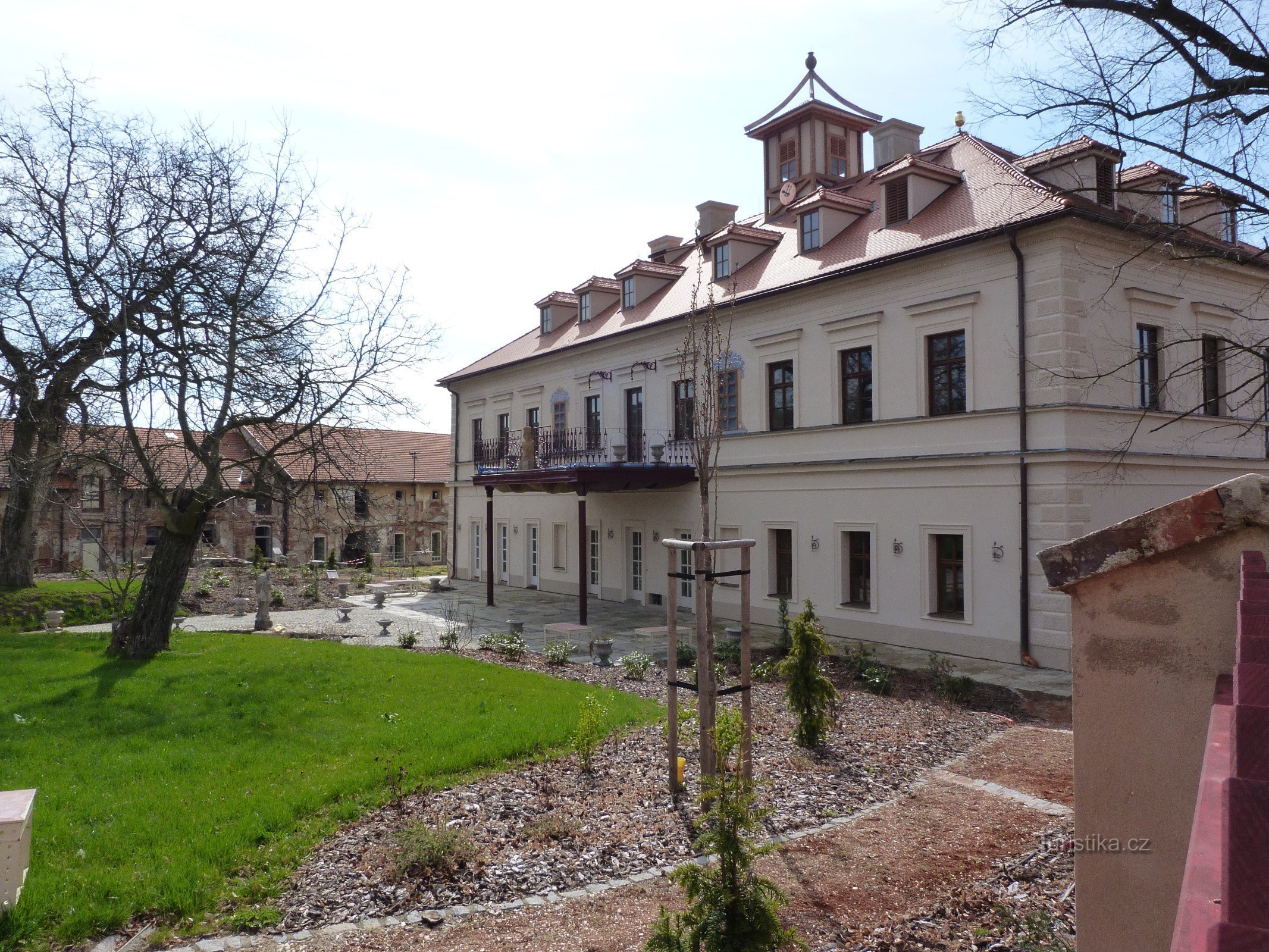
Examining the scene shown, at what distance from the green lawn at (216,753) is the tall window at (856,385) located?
898cm

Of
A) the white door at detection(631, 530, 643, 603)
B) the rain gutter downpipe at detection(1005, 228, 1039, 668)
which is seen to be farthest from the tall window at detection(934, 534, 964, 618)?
the white door at detection(631, 530, 643, 603)

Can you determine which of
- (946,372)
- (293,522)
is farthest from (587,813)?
(293,522)

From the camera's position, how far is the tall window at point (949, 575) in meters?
16.1

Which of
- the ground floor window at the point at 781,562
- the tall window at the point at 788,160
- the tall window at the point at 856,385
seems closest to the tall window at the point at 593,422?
the ground floor window at the point at 781,562

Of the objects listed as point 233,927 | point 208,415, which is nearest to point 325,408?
point 208,415

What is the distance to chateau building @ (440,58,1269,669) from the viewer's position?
1464 cm

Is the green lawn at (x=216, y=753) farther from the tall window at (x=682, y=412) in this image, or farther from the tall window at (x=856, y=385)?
the tall window at (x=682, y=412)

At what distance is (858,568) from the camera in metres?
18.0

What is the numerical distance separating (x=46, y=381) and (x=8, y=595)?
20.8 feet

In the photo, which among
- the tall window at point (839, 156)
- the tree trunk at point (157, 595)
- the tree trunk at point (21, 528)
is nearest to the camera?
the tree trunk at point (157, 595)

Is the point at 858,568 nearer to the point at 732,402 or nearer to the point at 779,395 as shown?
the point at 779,395

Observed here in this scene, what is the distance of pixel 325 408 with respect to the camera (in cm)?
1410

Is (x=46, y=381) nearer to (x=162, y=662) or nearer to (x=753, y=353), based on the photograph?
(x=162, y=662)
